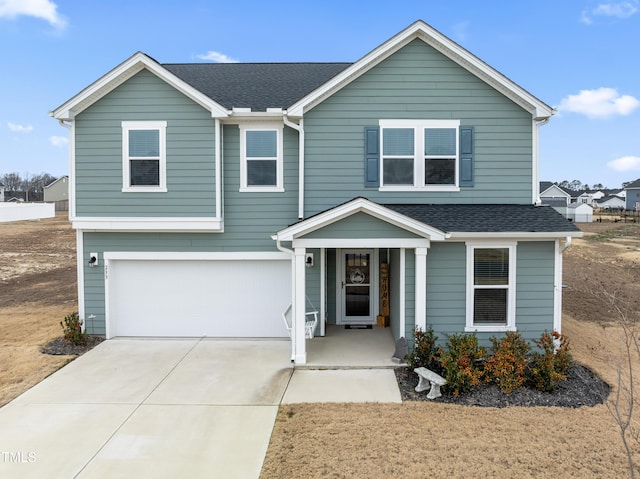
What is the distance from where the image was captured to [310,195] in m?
10.3

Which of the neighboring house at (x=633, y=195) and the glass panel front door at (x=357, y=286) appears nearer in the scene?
the glass panel front door at (x=357, y=286)

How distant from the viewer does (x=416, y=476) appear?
5109 millimetres

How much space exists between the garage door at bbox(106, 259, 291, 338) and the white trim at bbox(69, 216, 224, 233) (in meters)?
1.01

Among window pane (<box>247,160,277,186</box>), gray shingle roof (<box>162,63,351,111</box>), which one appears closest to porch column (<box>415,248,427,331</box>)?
window pane (<box>247,160,277,186</box>)

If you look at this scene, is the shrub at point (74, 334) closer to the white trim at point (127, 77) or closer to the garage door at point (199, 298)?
the garage door at point (199, 298)

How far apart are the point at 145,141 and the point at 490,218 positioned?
7890 mm

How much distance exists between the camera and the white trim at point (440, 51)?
31.9 ft

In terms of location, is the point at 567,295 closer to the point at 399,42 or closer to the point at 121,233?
the point at 399,42

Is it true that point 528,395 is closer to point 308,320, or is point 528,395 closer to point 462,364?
point 462,364

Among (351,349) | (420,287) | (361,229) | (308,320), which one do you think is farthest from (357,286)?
(361,229)

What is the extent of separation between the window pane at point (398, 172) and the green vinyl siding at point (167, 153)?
13.1 ft

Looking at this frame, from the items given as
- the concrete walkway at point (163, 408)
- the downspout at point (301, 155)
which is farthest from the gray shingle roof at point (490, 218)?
the concrete walkway at point (163, 408)

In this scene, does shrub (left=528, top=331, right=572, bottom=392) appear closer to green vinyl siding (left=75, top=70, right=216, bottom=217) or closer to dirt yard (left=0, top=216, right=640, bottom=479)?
dirt yard (left=0, top=216, right=640, bottom=479)

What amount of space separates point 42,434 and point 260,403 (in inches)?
122
